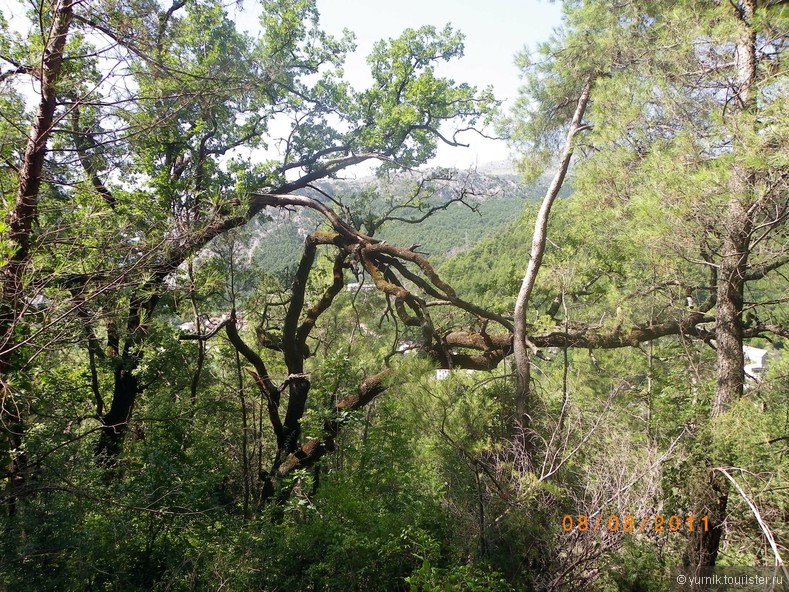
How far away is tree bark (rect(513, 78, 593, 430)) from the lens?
16.1 feet

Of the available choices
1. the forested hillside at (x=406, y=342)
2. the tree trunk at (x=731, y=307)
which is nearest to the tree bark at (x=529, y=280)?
the forested hillside at (x=406, y=342)

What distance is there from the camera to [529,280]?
5320 mm

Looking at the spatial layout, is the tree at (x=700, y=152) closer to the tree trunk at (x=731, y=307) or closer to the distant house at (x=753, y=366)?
the tree trunk at (x=731, y=307)

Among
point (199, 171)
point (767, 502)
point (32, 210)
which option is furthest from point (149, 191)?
point (767, 502)

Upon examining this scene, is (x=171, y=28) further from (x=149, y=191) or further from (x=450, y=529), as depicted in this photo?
(x=450, y=529)

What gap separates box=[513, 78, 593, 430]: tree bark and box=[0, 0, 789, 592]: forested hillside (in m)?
0.04

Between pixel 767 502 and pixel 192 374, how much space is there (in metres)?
6.14

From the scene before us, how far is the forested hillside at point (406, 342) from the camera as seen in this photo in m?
2.84

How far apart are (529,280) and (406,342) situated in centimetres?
191

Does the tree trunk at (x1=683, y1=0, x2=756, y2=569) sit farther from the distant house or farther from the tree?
the distant house
